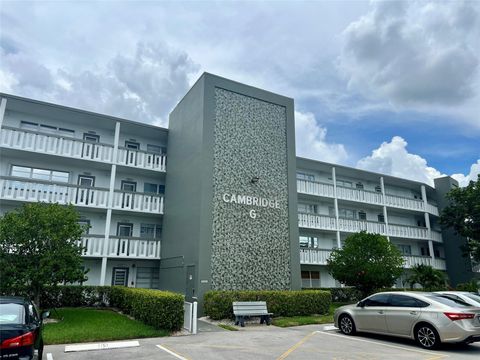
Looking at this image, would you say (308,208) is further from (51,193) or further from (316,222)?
(51,193)

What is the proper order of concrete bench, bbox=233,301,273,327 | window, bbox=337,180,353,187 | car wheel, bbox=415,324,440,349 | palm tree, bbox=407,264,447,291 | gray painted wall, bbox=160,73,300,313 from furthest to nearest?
1. window, bbox=337,180,353,187
2. palm tree, bbox=407,264,447,291
3. gray painted wall, bbox=160,73,300,313
4. concrete bench, bbox=233,301,273,327
5. car wheel, bbox=415,324,440,349

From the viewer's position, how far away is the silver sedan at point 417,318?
9.21m

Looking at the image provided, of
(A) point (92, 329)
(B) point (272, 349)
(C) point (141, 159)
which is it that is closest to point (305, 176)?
(C) point (141, 159)

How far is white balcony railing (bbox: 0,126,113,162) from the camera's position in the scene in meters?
17.5

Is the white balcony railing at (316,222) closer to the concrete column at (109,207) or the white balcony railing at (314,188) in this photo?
the white balcony railing at (314,188)

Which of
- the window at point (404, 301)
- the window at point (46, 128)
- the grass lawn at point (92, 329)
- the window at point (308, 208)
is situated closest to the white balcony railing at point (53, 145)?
the window at point (46, 128)

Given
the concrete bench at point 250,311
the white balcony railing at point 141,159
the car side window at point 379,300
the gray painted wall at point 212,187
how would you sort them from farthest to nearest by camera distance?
1. the white balcony railing at point 141,159
2. the gray painted wall at point 212,187
3. the concrete bench at point 250,311
4. the car side window at point 379,300

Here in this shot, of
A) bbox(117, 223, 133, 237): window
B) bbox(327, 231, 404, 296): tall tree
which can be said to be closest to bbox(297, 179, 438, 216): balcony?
bbox(327, 231, 404, 296): tall tree

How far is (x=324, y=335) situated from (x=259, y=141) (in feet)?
34.6

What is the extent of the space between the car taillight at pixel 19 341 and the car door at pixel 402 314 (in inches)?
356

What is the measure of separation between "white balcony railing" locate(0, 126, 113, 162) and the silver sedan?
47.1ft

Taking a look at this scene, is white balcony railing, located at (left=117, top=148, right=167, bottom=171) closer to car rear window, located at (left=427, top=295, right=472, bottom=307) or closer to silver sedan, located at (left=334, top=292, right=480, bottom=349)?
silver sedan, located at (left=334, top=292, right=480, bottom=349)

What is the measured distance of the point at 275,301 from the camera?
15195mm

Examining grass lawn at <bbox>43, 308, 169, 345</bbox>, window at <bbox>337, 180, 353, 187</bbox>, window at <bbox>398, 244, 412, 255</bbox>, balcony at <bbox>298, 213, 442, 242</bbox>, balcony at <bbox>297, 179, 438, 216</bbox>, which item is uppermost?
window at <bbox>337, 180, 353, 187</bbox>
